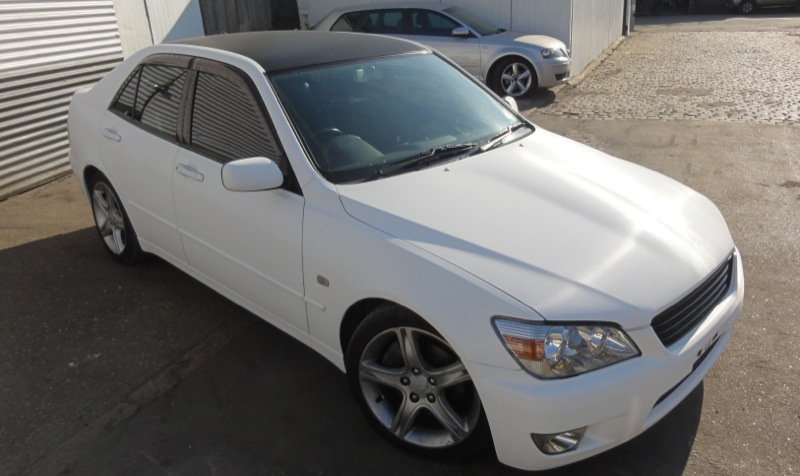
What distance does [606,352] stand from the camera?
8.52ft

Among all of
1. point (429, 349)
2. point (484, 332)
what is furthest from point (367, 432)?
point (484, 332)

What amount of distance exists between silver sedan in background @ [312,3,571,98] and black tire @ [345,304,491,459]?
8552 millimetres

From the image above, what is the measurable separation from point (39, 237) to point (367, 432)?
4009 millimetres

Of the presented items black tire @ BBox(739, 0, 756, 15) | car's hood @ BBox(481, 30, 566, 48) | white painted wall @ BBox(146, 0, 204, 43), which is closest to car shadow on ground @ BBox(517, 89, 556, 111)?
car's hood @ BBox(481, 30, 566, 48)

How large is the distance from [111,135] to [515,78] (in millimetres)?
7545

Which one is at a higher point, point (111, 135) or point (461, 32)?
point (111, 135)

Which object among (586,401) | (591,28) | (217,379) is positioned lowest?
(217,379)

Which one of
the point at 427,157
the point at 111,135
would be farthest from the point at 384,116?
the point at 111,135

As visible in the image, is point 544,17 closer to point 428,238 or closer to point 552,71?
point 552,71

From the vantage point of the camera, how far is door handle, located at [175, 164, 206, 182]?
3.86m

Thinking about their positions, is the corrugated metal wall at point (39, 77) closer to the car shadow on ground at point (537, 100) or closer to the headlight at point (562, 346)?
the car shadow on ground at point (537, 100)

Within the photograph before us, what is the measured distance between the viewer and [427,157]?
360cm

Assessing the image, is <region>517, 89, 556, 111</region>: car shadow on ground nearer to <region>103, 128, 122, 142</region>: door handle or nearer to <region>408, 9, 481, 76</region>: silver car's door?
<region>408, 9, 481, 76</region>: silver car's door

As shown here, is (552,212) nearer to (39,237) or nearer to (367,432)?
(367,432)
